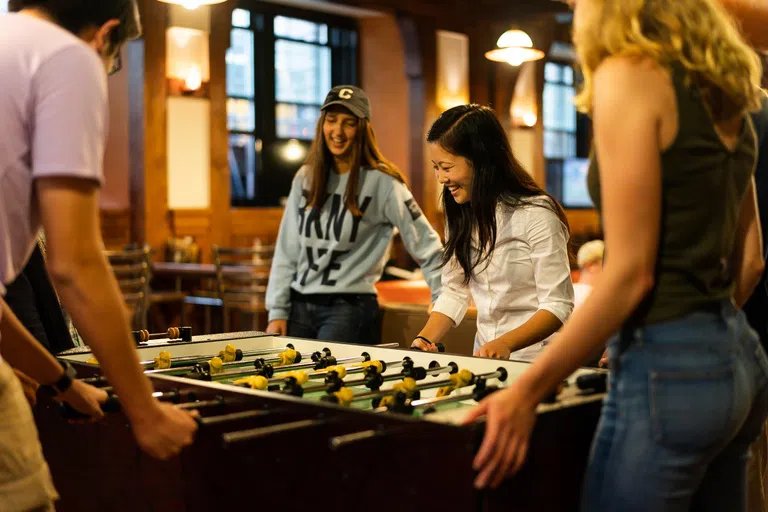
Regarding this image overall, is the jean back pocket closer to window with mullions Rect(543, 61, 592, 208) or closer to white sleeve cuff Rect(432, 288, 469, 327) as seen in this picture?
white sleeve cuff Rect(432, 288, 469, 327)

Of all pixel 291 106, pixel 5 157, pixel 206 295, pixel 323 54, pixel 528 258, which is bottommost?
pixel 206 295

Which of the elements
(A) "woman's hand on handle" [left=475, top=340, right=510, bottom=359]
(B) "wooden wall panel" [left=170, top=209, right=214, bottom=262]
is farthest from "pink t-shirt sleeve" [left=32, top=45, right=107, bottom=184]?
(B) "wooden wall panel" [left=170, top=209, right=214, bottom=262]

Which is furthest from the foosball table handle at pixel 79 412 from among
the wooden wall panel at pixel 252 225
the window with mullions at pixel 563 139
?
the window with mullions at pixel 563 139

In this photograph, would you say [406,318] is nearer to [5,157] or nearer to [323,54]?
[5,157]

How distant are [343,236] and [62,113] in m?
2.32

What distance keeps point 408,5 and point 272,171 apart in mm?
2368

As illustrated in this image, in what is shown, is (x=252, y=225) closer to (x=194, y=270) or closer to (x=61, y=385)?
(x=194, y=270)

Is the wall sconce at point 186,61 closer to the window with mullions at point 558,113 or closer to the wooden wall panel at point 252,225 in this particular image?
the wooden wall panel at point 252,225

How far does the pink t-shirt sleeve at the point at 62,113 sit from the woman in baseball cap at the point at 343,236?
2.27m

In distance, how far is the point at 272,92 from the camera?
1012 cm

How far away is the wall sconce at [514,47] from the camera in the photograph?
7.82 meters

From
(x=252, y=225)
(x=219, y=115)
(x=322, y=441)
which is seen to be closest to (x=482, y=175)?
(x=322, y=441)

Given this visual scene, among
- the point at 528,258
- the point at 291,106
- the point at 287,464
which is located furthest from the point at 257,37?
the point at 287,464

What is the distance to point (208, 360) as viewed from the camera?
8.15ft
